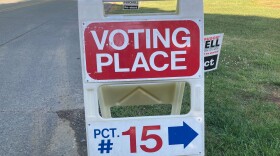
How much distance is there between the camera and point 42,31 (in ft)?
40.6

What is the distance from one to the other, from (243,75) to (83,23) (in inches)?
165

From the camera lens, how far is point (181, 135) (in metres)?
2.83

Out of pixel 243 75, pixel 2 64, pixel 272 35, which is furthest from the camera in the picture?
pixel 272 35

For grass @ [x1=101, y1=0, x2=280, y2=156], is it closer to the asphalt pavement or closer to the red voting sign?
the red voting sign

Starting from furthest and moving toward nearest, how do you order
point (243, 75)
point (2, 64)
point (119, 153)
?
point (2, 64)
point (243, 75)
point (119, 153)

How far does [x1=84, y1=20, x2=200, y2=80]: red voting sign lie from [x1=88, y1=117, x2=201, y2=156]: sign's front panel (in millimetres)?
311

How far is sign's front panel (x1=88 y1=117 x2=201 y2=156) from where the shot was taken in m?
2.77

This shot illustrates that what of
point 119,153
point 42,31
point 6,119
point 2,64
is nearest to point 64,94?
point 6,119

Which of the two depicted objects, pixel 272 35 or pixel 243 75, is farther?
pixel 272 35

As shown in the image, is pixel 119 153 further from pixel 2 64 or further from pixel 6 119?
pixel 2 64

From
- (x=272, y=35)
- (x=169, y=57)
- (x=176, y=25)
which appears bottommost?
(x=272, y=35)

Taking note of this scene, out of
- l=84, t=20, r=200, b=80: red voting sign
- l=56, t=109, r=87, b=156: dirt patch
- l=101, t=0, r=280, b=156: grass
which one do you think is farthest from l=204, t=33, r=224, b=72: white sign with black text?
l=56, t=109, r=87, b=156: dirt patch

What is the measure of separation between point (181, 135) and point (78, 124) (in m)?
1.83

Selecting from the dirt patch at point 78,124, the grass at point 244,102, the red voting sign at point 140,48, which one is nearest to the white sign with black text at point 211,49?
the grass at point 244,102
